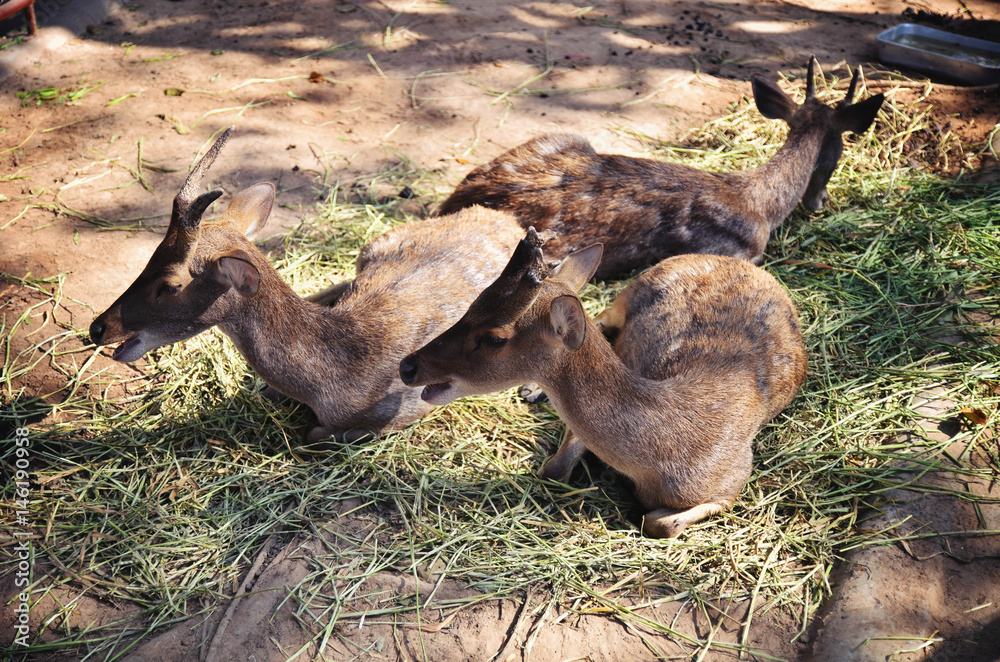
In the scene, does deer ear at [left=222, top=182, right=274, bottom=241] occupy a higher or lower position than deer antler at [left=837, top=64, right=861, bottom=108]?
lower

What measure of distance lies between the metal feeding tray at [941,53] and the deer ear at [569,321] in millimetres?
6119

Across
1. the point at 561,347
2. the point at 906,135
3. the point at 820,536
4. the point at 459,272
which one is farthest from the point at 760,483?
the point at 906,135

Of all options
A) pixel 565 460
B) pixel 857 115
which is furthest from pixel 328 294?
pixel 857 115

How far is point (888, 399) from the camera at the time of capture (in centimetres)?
436

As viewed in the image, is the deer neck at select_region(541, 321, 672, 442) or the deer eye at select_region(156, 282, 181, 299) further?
the deer eye at select_region(156, 282, 181, 299)

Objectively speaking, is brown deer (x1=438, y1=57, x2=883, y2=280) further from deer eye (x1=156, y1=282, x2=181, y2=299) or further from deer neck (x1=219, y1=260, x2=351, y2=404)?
deer eye (x1=156, y1=282, x2=181, y2=299)

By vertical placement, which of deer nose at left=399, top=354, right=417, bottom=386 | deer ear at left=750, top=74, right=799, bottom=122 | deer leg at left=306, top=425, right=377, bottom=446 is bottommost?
deer leg at left=306, top=425, right=377, bottom=446

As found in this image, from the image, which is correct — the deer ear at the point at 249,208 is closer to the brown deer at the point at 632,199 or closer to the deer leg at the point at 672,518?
the brown deer at the point at 632,199

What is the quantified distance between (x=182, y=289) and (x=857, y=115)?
188 inches

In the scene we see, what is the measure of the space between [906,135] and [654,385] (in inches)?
177

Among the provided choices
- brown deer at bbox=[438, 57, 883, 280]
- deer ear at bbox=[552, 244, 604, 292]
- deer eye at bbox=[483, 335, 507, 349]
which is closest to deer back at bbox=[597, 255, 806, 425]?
brown deer at bbox=[438, 57, 883, 280]

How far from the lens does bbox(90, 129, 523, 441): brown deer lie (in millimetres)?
3656

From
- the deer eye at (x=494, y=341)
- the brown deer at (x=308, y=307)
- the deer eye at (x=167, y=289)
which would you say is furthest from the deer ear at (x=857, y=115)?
the deer eye at (x=167, y=289)

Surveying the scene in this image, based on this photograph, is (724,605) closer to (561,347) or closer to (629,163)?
(561,347)
